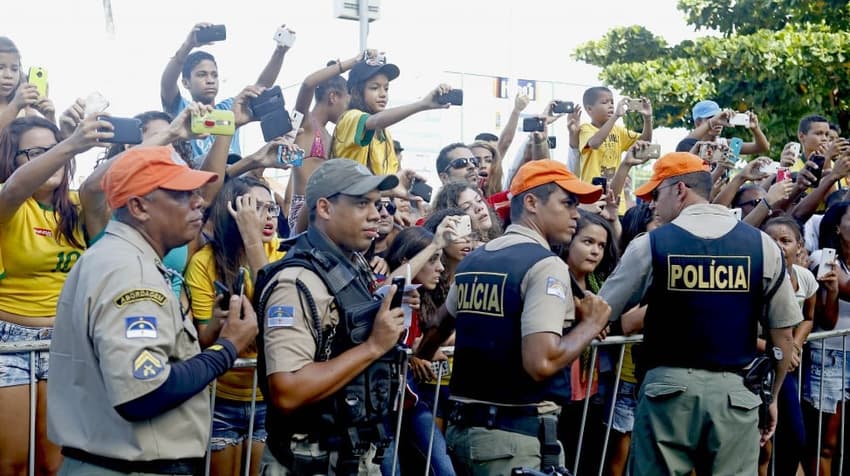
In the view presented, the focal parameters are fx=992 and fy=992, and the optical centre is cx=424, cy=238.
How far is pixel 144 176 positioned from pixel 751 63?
603 inches

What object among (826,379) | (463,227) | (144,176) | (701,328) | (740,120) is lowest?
(826,379)

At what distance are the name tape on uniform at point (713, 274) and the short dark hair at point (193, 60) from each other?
3.57 meters

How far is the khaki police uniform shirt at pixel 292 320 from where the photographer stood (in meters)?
3.47

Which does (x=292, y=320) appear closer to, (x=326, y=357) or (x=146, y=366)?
(x=326, y=357)

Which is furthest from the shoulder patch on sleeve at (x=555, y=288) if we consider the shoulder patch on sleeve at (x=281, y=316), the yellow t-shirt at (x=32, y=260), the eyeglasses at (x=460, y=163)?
the eyeglasses at (x=460, y=163)

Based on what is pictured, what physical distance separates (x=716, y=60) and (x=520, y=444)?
14.9 metres

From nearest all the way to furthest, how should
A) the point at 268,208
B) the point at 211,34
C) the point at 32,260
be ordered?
the point at 32,260
the point at 268,208
the point at 211,34

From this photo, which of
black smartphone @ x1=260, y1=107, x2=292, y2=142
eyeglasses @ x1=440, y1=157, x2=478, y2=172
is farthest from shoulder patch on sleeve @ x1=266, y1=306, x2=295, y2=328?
eyeglasses @ x1=440, y1=157, x2=478, y2=172

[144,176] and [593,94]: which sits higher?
[144,176]

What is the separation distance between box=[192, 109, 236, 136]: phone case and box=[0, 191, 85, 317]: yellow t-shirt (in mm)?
827

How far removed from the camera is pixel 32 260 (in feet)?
15.3

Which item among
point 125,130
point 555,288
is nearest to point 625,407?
point 555,288

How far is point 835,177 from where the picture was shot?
25.7 feet

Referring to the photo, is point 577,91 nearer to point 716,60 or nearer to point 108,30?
point 716,60
